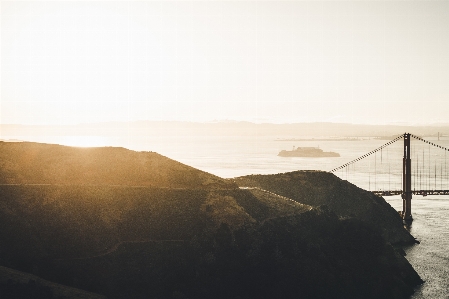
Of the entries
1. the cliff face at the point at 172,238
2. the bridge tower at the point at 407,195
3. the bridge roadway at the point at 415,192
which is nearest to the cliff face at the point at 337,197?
the cliff face at the point at 172,238

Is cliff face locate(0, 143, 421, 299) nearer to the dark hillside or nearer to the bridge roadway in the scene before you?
the dark hillside

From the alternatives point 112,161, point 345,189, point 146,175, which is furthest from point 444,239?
point 112,161

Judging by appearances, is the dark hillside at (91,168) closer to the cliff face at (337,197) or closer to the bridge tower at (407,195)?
the cliff face at (337,197)

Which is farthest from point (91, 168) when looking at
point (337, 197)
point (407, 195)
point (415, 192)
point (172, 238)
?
point (415, 192)

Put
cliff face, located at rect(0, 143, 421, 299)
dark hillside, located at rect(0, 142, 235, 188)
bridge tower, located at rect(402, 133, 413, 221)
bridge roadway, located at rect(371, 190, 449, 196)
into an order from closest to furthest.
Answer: cliff face, located at rect(0, 143, 421, 299)
dark hillside, located at rect(0, 142, 235, 188)
bridge tower, located at rect(402, 133, 413, 221)
bridge roadway, located at rect(371, 190, 449, 196)

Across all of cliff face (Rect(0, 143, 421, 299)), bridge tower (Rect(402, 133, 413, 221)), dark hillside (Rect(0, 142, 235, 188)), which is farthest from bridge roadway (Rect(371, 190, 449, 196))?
dark hillside (Rect(0, 142, 235, 188))

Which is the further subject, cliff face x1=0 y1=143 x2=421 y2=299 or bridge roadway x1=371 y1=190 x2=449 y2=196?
bridge roadway x1=371 y1=190 x2=449 y2=196

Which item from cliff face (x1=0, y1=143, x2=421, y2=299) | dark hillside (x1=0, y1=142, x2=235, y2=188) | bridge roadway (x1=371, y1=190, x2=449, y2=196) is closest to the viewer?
cliff face (x1=0, y1=143, x2=421, y2=299)
